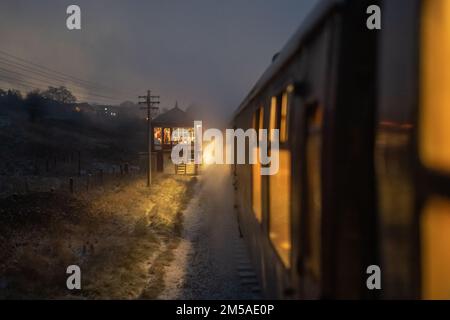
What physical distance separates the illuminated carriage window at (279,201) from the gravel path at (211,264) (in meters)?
2.99

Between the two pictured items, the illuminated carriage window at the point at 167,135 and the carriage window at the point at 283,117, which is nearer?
the carriage window at the point at 283,117

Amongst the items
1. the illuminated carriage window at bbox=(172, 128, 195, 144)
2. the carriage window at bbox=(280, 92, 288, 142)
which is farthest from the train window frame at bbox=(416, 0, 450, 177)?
the illuminated carriage window at bbox=(172, 128, 195, 144)

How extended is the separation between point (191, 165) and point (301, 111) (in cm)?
3542

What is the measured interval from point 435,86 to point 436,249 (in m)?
0.84

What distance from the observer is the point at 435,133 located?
1.87 m

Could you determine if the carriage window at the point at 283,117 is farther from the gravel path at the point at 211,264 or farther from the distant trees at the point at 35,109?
the distant trees at the point at 35,109

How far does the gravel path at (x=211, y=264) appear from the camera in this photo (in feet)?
26.3

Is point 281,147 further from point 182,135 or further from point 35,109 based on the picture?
point 35,109

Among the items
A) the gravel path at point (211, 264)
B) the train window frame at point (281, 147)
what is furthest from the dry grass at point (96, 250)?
the train window frame at point (281, 147)

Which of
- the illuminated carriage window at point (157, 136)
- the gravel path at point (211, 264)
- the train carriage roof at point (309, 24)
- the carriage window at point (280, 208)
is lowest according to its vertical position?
the gravel path at point (211, 264)

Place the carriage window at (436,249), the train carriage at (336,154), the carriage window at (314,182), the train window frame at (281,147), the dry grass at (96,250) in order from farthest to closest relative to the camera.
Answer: the dry grass at (96,250), the train window frame at (281,147), the carriage window at (314,182), the train carriage at (336,154), the carriage window at (436,249)

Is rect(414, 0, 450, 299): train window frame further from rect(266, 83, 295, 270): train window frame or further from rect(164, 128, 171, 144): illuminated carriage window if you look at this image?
rect(164, 128, 171, 144): illuminated carriage window

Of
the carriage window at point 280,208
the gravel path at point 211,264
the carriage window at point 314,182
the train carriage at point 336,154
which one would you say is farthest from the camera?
the gravel path at point 211,264

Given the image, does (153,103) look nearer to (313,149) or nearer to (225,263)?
(225,263)
